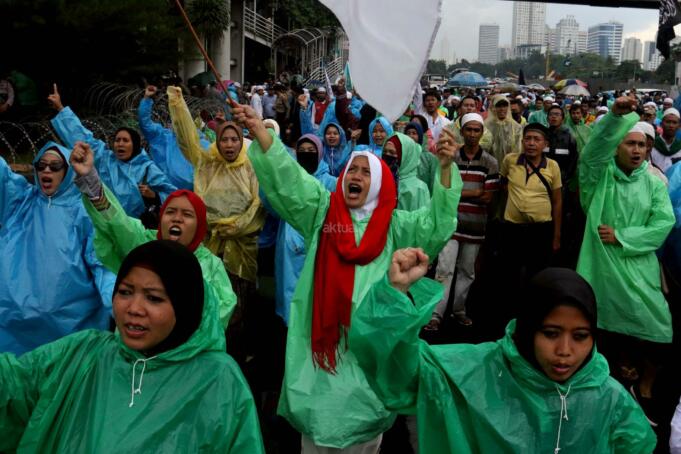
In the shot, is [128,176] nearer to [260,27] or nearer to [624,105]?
[624,105]

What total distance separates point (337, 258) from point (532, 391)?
135 cm

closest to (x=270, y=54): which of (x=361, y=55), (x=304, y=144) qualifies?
(x=304, y=144)

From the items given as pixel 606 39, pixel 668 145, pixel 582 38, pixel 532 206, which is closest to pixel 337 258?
pixel 532 206

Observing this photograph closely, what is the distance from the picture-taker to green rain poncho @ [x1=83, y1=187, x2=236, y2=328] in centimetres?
324

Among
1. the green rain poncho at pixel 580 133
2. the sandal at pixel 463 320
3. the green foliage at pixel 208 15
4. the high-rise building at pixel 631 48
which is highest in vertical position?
the high-rise building at pixel 631 48

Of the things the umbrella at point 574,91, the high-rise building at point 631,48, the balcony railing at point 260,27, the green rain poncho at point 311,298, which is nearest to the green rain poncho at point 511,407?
the green rain poncho at point 311,298

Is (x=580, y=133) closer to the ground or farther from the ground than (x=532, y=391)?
farther from the ground

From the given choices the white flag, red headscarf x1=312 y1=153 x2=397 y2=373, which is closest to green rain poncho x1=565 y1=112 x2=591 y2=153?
red headscarf x1=312 y1=153 x2=397 y2=373

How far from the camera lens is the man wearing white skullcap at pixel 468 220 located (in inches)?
234

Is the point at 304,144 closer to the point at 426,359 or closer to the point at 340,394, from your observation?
the point at 340,394

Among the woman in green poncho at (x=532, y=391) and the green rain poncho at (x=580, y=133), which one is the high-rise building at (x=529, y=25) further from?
the woman in green poncho at (x=532, y=391)

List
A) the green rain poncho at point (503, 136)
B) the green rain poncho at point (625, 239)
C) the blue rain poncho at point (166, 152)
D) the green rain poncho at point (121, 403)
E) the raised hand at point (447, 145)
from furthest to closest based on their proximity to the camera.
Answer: the green rain poncho at point (503, 136)
the blue rain poncho at point (166, 152)
the green rain poncho at point (625, 239)
the raised hand at point (447, 145)
the green rain poncho at point (121, 403)

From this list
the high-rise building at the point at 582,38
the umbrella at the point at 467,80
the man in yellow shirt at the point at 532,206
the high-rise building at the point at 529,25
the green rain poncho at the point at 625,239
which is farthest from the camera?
the high-rise building at the point at 582,38

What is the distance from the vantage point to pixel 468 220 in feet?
19.5
